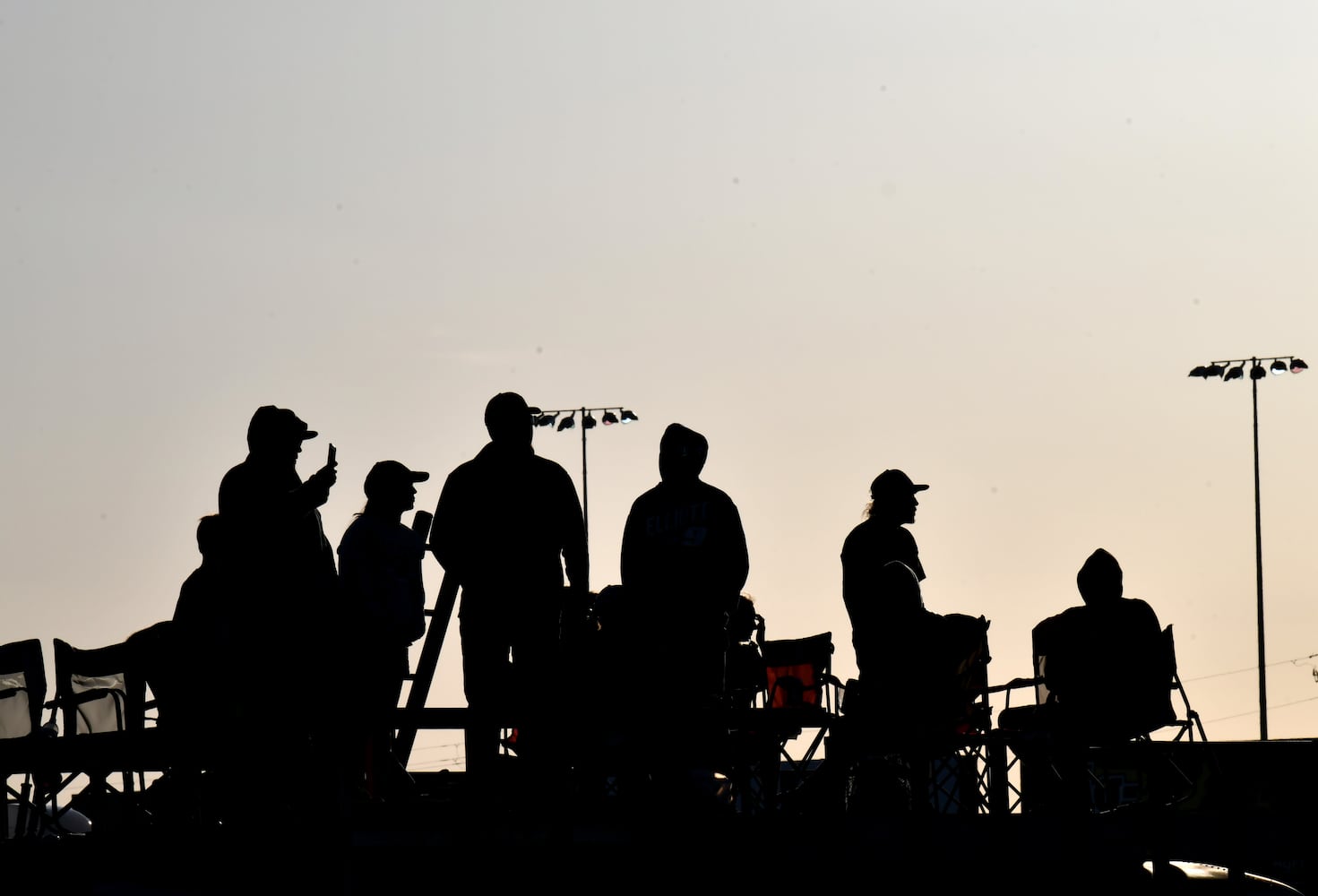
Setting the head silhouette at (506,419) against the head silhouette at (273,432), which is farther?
the head silhouette at (506,419)

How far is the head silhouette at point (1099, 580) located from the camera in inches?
435

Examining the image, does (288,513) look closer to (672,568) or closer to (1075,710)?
(672,568)

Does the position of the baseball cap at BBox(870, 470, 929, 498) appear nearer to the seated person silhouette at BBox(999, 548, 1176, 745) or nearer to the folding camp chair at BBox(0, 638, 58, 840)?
the seated person silhouette at BBox(999, 548, 1176, 745)

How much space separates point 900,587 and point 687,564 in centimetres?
145

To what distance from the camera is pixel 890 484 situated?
10.6m

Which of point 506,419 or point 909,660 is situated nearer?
point 506,419

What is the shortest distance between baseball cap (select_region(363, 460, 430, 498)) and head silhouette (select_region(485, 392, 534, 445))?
151 centimetres

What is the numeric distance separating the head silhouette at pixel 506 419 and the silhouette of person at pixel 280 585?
3.68ft

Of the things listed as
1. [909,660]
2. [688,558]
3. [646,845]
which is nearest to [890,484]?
[909,660]

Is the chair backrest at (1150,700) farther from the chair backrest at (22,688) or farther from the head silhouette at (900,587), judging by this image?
the chair backrest at (22,688)

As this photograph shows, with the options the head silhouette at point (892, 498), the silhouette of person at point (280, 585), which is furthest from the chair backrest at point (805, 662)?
the silhouette of person at point (280, 585)

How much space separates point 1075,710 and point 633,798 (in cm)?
291

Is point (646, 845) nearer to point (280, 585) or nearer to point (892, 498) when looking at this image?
point (280, 585)

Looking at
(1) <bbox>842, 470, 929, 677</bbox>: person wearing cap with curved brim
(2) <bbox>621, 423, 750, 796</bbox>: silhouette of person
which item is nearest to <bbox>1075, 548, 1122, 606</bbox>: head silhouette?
(1) <bbox>842, 470, 929, 677</bbox>: person wearing cap with curved brim
